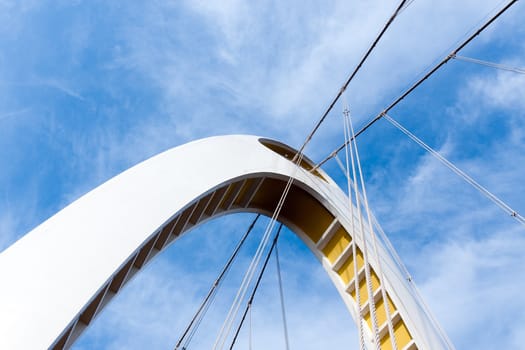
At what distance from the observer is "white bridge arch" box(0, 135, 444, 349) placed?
4.23 metres

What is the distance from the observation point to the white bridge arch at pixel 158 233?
166 inches

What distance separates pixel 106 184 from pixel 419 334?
6.06m

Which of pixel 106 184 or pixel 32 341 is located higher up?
pixel 106 184

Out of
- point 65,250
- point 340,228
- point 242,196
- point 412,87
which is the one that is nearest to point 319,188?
point 340,228

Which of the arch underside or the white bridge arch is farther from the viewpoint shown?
the arch underside

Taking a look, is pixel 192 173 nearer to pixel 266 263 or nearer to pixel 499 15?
pixel 266 263

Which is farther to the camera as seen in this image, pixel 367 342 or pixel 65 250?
pixel 367 342

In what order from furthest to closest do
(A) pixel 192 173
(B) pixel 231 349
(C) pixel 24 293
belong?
(B) pixel 231 349
(A) pixel 192 173
(C) pixel 24 293

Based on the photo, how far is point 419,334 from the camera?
7.68 meters

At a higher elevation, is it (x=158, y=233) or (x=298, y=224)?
(x=298, y=224)

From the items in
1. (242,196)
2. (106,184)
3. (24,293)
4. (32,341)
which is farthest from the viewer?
(242,196)

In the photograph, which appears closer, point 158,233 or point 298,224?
point 158,233

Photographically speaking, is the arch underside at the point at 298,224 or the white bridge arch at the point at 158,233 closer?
the white bridge arch at the point at 158,233

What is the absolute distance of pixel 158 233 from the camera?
580cm
